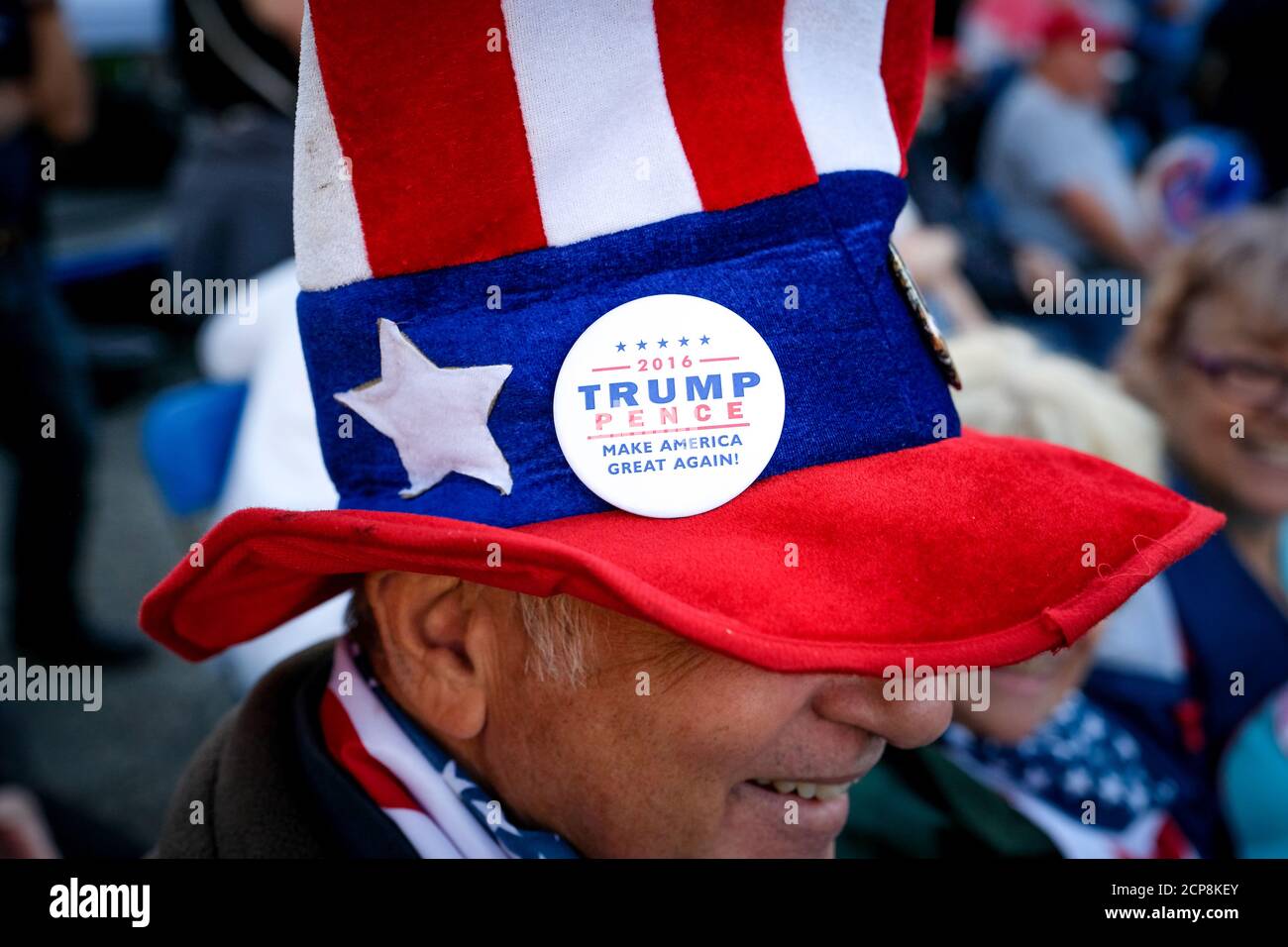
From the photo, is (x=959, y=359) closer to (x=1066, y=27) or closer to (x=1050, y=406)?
(x=1050, y=406)

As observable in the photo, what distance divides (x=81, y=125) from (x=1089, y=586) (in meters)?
3.50

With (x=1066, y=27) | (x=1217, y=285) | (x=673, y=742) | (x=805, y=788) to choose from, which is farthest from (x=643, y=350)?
(x=1066, y=27)

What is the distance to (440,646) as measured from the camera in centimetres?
122

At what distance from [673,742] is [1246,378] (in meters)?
1.91

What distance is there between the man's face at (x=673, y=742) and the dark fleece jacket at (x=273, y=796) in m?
0.16

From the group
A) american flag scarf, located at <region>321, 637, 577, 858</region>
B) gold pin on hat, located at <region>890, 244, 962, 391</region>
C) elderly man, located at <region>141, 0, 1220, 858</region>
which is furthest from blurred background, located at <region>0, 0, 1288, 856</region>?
gold pin on hat, located at <region>890, 244, 962, 391</region>

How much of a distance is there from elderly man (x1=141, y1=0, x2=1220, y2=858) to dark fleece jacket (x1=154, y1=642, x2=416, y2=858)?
0.83 ft

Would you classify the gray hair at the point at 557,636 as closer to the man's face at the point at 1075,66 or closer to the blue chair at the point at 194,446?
the blue chair at the point at 194,446

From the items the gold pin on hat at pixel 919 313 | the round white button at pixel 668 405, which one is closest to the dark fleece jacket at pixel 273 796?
the round white button at pixel 668 405

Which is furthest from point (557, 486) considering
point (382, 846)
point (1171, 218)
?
point (1171, 218)

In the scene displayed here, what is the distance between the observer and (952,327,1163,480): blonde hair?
2184mm

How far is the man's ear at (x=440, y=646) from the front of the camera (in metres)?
1.20
